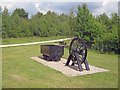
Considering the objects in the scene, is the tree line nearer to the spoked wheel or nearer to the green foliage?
the green foliage

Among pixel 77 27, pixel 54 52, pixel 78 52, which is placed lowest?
pixel 54 52

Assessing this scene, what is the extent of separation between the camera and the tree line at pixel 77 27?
20.8 m

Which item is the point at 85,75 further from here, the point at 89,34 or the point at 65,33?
the point at 65,33

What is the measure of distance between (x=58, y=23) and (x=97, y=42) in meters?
20.9

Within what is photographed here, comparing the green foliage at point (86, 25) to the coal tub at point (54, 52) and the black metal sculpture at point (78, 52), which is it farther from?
the black metal sculpture at point (78, 52)

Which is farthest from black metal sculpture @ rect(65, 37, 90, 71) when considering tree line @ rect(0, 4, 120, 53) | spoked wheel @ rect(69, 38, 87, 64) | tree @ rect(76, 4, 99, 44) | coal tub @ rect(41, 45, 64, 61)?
tree @ rect(76, 4, 99, 44)

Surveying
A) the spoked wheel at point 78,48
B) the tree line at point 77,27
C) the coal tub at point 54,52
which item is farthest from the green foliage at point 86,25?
the spoked wheel at point 78,48

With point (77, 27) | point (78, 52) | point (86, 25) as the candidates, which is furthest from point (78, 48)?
point (77, 27)

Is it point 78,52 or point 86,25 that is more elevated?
point 86,25

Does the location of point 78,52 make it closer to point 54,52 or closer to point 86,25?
point 54,52

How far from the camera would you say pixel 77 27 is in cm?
2792

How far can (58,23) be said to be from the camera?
42.2 m

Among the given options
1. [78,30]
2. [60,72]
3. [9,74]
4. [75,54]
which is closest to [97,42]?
[78,30]

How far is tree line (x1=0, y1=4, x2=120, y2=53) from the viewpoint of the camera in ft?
68.4
